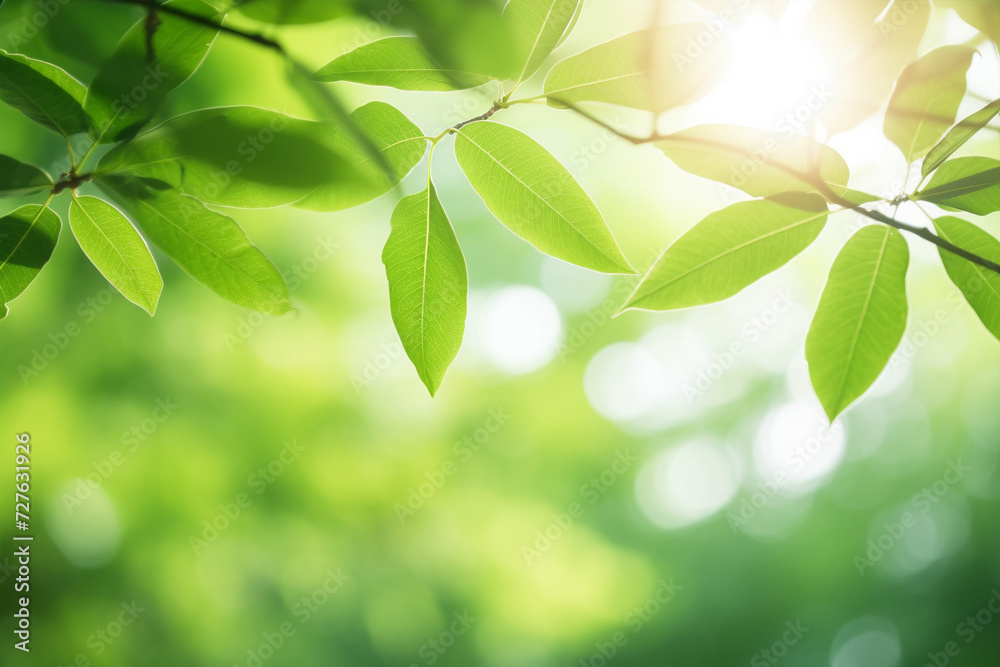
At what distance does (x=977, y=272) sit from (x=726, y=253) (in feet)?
0.91

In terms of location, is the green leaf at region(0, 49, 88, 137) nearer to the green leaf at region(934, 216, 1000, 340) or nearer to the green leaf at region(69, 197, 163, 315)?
the green leaf at region(69, 197, 163, 315)

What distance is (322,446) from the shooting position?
534cm

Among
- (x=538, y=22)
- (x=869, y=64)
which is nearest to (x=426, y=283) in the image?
(x=538, y=22)

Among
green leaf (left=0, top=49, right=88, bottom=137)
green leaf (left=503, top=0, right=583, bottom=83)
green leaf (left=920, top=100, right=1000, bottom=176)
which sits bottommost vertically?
green leaf (left=920, top=100, right=1000, bottom=176)

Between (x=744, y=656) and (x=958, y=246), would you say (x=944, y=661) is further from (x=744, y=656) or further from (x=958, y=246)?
(x=958, y=246)

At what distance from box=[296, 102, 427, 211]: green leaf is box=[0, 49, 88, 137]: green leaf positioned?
238 millimetres

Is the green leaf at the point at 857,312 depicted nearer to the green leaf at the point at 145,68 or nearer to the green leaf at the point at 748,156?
the green leaf at the point at 748,156

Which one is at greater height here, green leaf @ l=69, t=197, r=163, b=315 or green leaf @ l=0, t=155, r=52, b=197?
green leaf @ l=0, t=155, r=52, b=197

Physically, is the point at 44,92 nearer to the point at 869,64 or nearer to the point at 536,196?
the point at 536,196

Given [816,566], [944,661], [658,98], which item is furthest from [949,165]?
[944,661]

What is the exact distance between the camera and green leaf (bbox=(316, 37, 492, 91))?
558 millimetres

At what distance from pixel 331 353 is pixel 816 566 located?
547 cm

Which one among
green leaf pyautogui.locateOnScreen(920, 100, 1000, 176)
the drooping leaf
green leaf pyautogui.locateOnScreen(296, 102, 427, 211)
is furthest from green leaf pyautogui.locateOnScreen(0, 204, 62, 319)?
green leaf pyautogui.locateOnScreen(920, 100, 1000, 176)

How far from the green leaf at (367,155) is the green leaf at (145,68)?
0.15m
